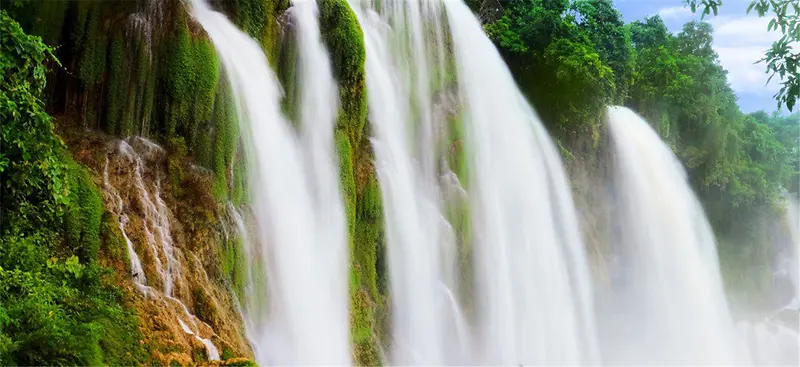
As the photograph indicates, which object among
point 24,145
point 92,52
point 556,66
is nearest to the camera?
point 24,145

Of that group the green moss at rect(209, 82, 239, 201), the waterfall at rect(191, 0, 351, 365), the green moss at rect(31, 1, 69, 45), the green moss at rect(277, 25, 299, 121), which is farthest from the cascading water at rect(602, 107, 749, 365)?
the green moss at rect(31, 1, 69, 45)

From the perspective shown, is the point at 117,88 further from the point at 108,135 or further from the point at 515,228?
the point at 515,228

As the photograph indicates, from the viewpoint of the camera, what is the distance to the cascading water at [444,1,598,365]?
43.9 ft

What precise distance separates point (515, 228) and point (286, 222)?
21.5 feet

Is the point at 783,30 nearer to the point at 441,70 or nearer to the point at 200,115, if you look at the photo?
the point at 200,115

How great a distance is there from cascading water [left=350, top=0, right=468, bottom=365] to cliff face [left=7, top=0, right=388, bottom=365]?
358 centimetres

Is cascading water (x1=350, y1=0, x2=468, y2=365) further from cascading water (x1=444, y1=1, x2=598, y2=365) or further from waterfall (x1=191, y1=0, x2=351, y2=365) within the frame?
waterfall (x1=191, y1=0, x2=351, y2=365)

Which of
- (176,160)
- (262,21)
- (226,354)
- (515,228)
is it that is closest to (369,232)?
(262,21)

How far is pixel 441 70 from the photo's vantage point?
45.7ft

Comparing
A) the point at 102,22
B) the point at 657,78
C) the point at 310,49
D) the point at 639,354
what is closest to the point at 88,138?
the point at 102,22

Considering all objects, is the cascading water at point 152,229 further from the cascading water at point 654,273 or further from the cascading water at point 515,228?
the cascading water at point 654,273

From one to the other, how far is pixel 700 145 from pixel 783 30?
63.6 feet

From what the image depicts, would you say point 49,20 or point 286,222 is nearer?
point 49,20

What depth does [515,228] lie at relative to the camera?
1433 cm
